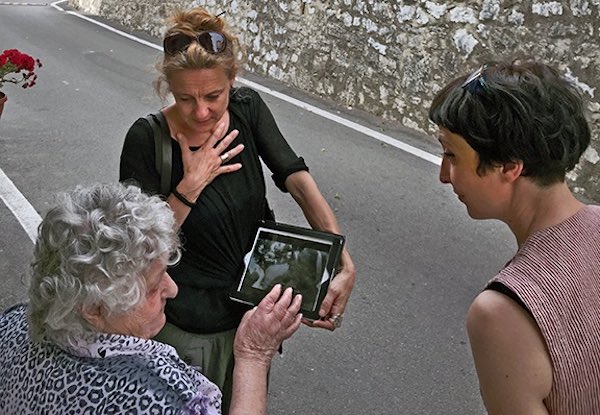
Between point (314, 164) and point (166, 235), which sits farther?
point (314, 164)

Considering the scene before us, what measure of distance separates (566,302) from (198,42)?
4.82 ft

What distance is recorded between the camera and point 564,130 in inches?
61.3

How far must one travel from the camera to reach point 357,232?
545 centimetres

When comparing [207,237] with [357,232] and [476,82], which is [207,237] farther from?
[357,232]

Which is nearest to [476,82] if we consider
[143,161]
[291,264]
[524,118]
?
[524,118]

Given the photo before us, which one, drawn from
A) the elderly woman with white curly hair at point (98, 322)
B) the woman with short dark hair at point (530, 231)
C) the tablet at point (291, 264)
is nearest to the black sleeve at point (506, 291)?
the woman with short dark hair at point (530, 231)

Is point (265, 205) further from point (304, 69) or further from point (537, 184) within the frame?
point (304, 69)

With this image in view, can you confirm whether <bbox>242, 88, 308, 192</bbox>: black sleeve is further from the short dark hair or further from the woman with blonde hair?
the short dark hair

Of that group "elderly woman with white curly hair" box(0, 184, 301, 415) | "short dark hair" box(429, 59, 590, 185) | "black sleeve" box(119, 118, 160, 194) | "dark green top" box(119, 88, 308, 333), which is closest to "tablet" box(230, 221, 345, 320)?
"dark green top" box(119, 88, 308, 333)

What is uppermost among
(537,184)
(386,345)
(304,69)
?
(537,184)

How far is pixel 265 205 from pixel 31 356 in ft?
3.63

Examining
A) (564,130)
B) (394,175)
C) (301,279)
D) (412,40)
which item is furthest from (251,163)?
(412,40)

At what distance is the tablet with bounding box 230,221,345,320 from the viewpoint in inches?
89.0

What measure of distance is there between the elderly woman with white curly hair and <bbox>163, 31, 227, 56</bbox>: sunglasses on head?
81cm
